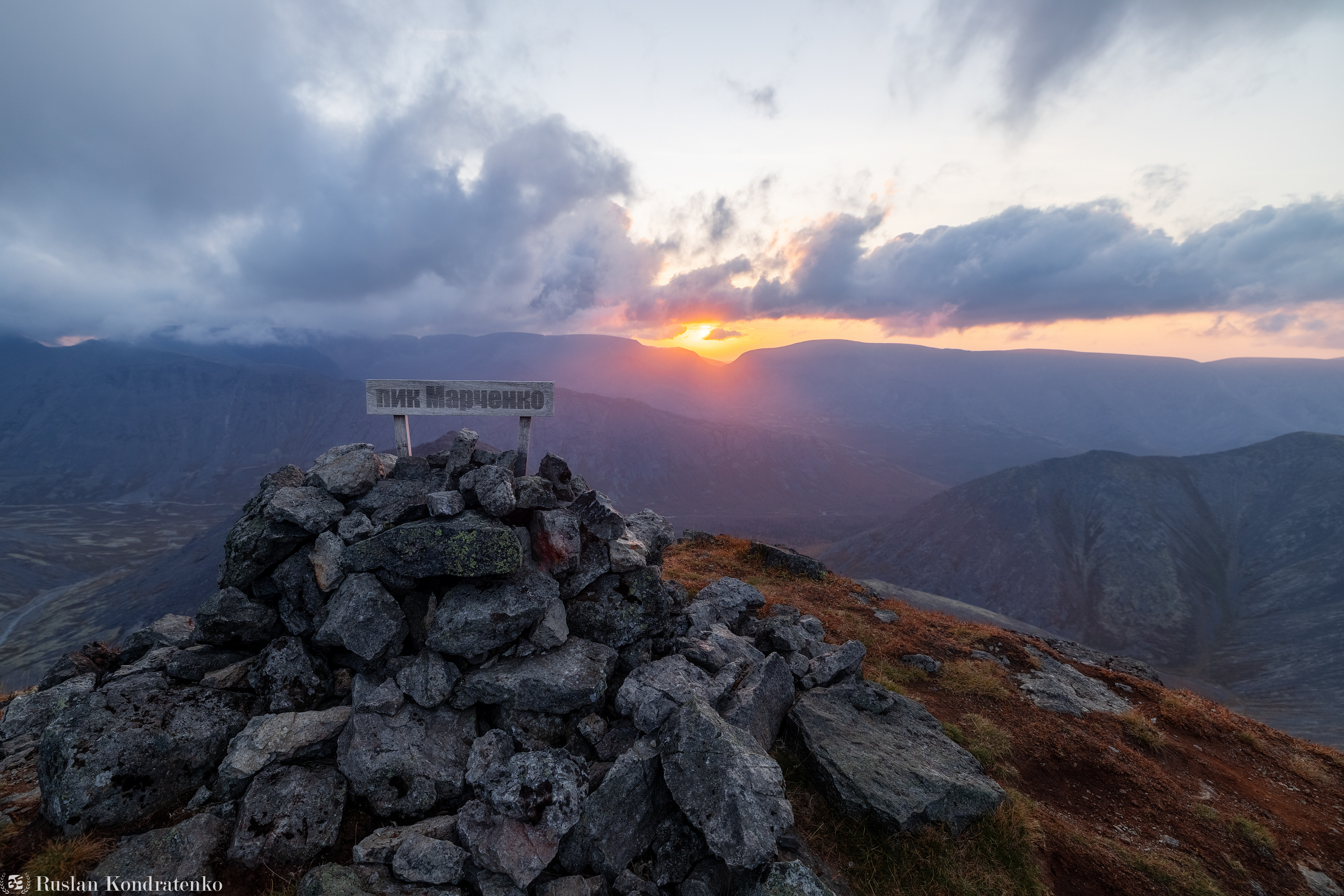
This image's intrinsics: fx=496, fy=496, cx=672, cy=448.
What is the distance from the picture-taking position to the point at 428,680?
30.4ft

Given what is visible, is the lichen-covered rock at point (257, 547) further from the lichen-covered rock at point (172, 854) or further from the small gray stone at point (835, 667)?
the small gray stone at point (835, 667)

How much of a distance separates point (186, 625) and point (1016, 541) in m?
142

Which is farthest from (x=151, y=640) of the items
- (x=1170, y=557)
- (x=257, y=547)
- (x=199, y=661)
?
(x=1170, y=557)

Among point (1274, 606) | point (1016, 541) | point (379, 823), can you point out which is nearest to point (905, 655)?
point (379, 823)

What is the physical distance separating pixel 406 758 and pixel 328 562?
4290 millimetres

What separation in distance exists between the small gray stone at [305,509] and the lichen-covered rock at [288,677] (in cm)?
233

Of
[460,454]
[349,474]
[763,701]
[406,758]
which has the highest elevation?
[460,454]

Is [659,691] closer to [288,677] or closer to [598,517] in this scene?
[598,517]

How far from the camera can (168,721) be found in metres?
8.63

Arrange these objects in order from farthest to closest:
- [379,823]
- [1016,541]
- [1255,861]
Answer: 1. [1016,541]
2. [1255,861]
3. [379,823]

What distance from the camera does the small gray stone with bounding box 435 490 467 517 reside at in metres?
10.1

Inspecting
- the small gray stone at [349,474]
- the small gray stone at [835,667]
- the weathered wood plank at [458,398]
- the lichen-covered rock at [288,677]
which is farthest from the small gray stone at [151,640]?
the small gray stone at [835,667]

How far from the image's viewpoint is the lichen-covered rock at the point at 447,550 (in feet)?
31.6

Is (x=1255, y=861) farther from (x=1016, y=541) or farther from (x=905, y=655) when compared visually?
(x=1016, y=541)
